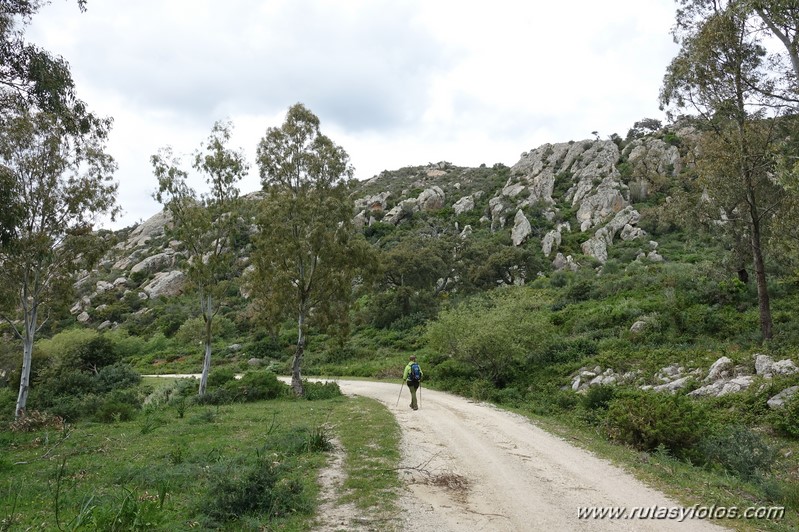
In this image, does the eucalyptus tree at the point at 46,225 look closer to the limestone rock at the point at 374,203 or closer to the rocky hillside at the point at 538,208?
the rocky hillside at the point at 538,208

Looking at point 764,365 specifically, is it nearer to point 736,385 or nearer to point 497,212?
point 736,385

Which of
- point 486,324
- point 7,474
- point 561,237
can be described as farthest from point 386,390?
point 561,237

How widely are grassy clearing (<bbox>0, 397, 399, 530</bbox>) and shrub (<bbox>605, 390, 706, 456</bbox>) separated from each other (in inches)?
241

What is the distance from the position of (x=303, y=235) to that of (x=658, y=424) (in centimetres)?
1681

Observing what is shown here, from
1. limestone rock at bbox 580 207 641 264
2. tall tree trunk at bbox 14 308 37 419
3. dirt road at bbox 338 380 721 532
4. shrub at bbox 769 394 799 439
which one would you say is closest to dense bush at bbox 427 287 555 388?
dirt road at bbox 338 380 721 532

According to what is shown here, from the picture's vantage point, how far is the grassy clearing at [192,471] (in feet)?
20.1

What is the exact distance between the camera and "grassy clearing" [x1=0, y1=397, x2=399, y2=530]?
6117 mm

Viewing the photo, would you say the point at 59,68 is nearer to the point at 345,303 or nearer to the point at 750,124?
the point at 345,303

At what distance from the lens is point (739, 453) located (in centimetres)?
974

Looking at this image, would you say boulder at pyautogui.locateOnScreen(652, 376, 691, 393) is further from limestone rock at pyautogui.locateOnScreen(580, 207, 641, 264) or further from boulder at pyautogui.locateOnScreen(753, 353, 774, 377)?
limestone rock at pyautogui.locateOnScreen(580, 207, 641, 264)

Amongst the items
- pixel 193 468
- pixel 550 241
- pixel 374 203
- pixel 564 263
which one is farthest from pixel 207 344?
pixel 374 203

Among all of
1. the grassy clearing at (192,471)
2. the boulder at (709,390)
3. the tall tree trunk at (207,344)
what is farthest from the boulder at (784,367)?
the tall tree trunk at (207,344)

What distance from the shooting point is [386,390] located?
23578 mm

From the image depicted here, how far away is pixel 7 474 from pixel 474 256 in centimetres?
4864
